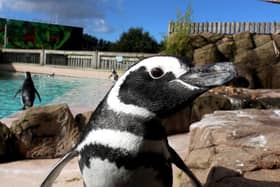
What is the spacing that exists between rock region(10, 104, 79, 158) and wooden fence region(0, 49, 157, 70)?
12.2 meters

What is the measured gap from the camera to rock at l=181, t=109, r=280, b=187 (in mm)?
2049

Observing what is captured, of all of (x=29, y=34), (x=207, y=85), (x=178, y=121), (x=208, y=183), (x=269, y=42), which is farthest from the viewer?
(x=29, y=34)

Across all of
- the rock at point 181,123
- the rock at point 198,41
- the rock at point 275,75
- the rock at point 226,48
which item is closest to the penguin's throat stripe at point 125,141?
the rock at point 181,123

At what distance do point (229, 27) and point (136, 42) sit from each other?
76.4 feet

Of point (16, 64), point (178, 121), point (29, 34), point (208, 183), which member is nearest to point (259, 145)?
point (208, 183)

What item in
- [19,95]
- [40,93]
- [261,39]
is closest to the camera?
[261,39]

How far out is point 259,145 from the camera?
229cm

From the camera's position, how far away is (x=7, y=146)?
441 cm

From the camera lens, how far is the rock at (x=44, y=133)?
14.7 feet

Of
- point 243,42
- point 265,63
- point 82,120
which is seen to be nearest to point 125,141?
point 82,120

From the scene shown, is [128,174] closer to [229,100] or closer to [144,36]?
[229,100]

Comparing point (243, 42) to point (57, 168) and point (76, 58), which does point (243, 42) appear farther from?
point (76, 58)

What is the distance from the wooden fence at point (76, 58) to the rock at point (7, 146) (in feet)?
40.6

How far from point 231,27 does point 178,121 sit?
9377mm
